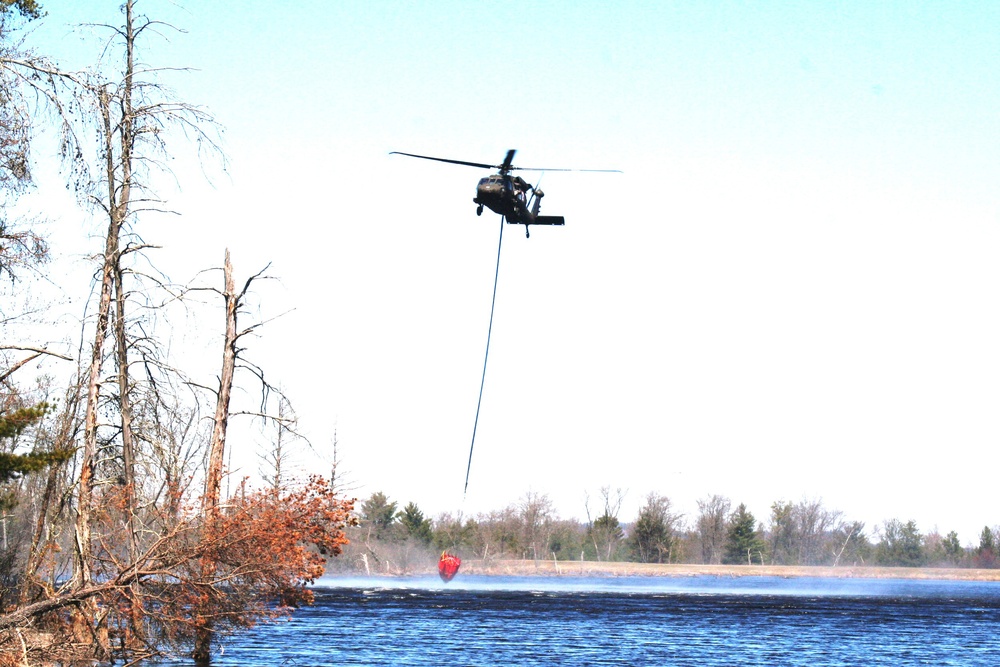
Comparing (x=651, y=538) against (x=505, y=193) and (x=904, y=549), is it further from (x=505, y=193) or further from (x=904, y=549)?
(x=505, y=193)

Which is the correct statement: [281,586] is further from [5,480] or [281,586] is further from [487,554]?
[487,554]

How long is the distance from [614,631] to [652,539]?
8068 cm

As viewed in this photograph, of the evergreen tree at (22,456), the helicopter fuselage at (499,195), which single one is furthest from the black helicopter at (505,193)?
the evergreen tree at (22,456)

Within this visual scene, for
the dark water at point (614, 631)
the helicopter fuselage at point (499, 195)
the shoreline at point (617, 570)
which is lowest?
the dark water at point (614, 631)

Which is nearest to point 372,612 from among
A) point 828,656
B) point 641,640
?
point 641,640

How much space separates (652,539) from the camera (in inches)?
5030

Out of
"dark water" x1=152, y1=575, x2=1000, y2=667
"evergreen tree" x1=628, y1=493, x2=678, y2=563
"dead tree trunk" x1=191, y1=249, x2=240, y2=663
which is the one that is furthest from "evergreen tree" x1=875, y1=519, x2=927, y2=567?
"dead tree trunk" x1=191, y1=249, x2=240, y2=663

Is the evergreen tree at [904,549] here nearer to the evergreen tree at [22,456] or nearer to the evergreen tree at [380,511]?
the evergreen tree at [380,511]

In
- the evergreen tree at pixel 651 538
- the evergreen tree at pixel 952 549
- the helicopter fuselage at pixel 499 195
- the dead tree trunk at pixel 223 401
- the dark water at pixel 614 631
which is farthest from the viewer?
the evergreen tree at pixel 952 549

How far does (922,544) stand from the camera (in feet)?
502

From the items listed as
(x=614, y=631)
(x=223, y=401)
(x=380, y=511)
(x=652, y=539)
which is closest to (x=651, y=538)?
(x=652, y=539)

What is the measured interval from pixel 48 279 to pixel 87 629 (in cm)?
820

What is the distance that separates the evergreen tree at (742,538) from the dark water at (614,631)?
4646 cm

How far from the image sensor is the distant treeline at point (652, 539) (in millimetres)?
114000
